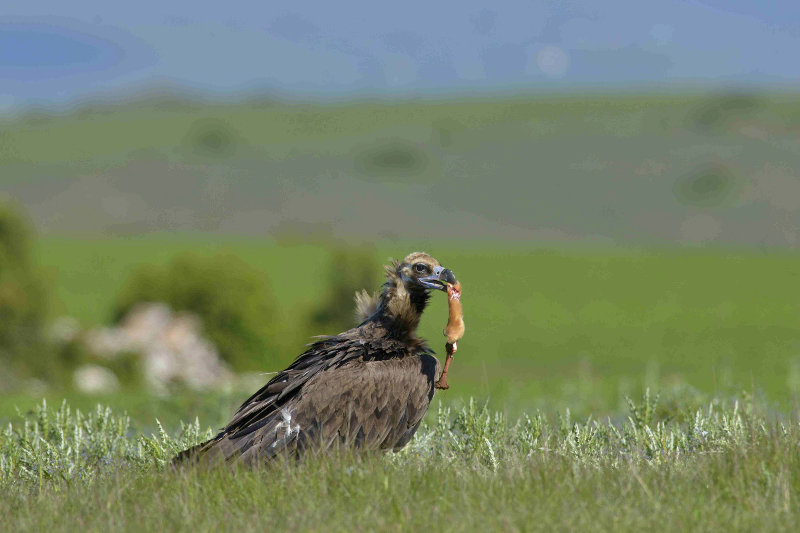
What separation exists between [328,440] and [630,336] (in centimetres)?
3985

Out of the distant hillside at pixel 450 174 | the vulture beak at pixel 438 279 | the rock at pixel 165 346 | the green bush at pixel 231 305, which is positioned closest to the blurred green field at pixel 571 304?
the green bush at pixel 231 305

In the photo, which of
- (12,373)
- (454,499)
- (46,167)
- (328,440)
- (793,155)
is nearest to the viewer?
(454,499)

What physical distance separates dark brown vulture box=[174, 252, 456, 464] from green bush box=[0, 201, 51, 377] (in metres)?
16.4

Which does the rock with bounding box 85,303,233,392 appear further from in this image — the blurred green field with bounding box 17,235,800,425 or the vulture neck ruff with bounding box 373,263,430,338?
the vulture neck ruff with bounding box 373,263,430,338

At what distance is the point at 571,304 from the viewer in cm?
5472

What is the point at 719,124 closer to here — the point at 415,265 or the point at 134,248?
the point at 134,248

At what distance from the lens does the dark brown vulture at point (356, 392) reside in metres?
8.03

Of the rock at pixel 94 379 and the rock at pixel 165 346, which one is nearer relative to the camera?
the rock at pixel 94 379

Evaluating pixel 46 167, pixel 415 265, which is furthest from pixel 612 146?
pixel 415 265

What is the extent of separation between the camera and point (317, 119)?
13912 cm

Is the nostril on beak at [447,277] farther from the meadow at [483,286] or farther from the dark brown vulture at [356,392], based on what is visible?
the meadow at [483,286]

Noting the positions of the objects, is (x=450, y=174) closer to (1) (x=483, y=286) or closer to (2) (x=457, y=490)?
(1) (x=483, y=286)

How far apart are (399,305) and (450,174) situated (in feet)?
325

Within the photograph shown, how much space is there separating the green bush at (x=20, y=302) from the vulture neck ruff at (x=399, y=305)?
54.0ft
